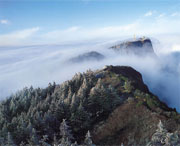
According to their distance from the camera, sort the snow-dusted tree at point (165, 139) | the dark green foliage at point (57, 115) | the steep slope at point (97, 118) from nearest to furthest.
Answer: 1. the snow-dusted tree at point (165, 139)
2. the steep slope at point (97, 118)
3. the dark green foliage at point (57, 115)

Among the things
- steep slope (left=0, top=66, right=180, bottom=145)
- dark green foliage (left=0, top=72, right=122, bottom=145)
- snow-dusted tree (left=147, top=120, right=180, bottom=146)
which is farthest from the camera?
dark green foliage (left=0, top=72, right=122, bottom=145)

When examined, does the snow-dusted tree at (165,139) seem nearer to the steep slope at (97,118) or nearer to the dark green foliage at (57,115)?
the steep slope at (97,118)

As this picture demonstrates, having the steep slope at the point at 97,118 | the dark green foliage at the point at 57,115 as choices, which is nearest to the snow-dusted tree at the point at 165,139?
the steep slope at the point at 97,118

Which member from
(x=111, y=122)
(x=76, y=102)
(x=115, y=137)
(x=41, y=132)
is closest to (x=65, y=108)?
(x=76, y=102)

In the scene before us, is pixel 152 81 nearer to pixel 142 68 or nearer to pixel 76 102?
pixel 142 68

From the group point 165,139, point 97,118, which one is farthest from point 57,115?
point 165,139

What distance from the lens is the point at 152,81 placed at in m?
Answer: 169

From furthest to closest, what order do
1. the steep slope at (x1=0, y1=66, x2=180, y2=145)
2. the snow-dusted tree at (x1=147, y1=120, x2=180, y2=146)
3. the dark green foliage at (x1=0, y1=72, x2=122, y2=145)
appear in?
the dark green foliage at (x1=0, y1=72, x2=122, y2=145)
the steep slope at (x1=0, y1=66, x2=180, y2=145)
the snow-dusted tree at (x1=147, y1=120, x2=180, y2=146)

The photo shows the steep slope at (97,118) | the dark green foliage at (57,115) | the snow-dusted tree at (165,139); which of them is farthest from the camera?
the dark green foliage at (57,115)

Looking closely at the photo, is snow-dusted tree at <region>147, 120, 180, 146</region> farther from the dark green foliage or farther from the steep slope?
the dark green foliage

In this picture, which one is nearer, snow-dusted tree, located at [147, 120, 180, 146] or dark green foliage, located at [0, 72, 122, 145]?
snow-dusted tree, located at [147, 120, 180, 146]

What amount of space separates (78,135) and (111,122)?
6122mm

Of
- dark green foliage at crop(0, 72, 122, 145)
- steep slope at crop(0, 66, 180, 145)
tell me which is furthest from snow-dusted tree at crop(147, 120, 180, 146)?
dark green foliage at crop(0, 72, 122, 145)

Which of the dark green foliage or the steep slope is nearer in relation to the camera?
the steep slope
